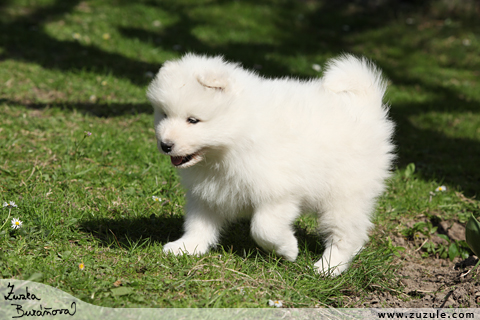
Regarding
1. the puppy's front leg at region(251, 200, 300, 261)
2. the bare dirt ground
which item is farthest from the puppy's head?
the bare dirt ground

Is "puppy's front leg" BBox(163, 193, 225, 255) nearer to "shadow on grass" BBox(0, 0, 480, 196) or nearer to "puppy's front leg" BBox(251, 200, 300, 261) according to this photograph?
"puppy's front leg" BBox(251, 200, 300, 261)

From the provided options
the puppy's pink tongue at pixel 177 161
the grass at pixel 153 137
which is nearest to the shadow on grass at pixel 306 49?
the grass at pixel 153 137

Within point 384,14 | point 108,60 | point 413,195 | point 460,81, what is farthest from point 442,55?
point 108,60

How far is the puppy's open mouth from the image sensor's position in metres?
2.42

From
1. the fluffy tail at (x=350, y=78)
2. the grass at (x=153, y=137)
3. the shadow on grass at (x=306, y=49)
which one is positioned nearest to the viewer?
the grass at (x=153, y=137)

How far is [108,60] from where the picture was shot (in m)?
6.13

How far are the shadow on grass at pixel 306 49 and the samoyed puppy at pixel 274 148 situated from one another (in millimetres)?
1854

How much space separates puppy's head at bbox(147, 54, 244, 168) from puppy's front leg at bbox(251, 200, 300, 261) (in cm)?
49

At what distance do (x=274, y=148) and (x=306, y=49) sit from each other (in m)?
5.54

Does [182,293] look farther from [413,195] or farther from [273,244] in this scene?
[413,195]

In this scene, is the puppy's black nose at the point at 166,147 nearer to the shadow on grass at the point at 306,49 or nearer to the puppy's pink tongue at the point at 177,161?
the puppy's pink tongue at the point at 177,161

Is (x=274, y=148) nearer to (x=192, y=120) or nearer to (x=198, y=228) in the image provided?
(x=192, y=120)

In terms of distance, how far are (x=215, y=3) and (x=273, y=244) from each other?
7159 millimetres

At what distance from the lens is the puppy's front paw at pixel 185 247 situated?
9.14 feet
